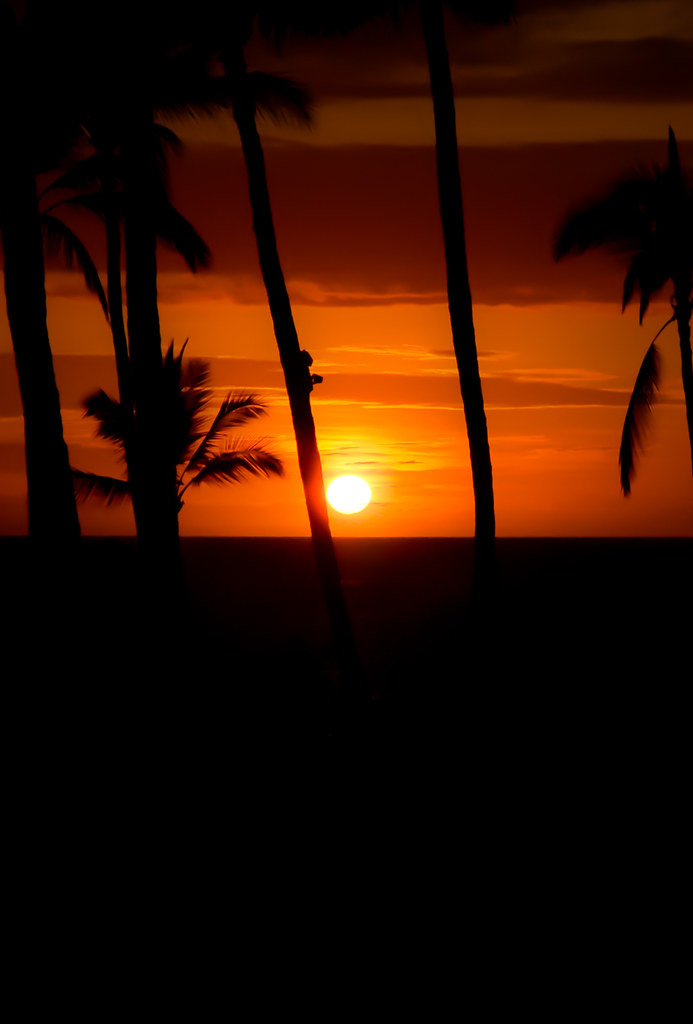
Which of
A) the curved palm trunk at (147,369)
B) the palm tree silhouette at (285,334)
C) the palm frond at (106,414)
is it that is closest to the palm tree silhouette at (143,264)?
the curved palm trunk at (147,369)

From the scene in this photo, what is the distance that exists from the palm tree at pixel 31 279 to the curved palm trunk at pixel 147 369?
5.26 feet

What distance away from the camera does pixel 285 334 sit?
1359 cm

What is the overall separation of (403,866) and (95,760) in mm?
5019

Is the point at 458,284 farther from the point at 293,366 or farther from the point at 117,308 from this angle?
the point at 117,308

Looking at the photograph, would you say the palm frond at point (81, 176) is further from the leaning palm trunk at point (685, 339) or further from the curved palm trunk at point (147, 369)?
the leaning palm trunk at point (685, 339)

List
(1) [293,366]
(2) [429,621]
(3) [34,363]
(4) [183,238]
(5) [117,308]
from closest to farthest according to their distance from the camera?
1. (1) [293,366]
2. (3) [34,363]
3. (4) [183,238]
4. (5) [117,308]
5. (2) [429,621]

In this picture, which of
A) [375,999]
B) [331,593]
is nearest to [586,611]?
[331,593]

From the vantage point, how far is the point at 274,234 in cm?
1380

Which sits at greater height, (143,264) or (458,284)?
(143,264)

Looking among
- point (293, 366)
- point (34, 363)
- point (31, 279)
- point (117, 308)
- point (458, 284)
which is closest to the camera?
point (458, 284)

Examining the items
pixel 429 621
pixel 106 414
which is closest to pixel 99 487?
pixel 106 414

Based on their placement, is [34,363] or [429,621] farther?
[429,621]

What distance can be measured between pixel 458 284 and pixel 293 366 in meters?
2.27

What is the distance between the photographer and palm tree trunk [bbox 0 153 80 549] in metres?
13.7
